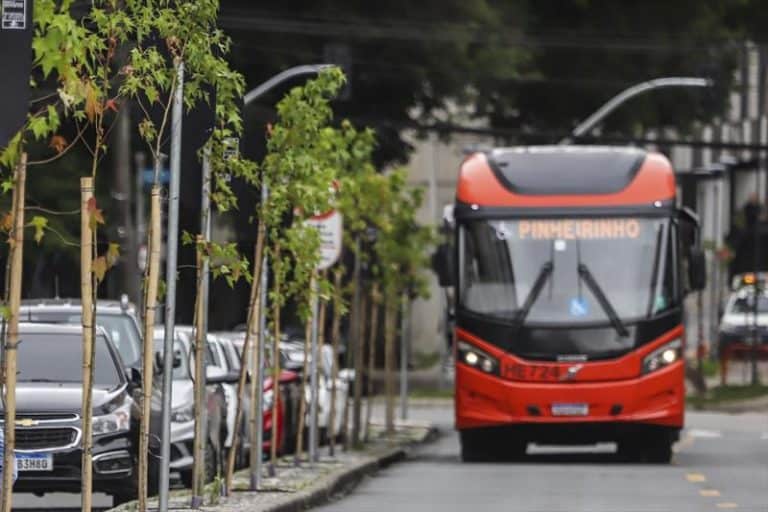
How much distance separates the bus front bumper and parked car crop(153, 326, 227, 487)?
417 centimetres

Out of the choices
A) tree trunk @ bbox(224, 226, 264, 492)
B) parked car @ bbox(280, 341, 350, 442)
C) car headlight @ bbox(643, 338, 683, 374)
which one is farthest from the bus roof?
tree trunk @ bbox(224, 226, 264, 492)

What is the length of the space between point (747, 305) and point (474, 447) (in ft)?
91.0

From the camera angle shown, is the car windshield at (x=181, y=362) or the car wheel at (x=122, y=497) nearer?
the car wheel at (x=122, y=497)

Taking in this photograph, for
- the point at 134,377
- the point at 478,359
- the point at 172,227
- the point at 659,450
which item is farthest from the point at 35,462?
the point at 659,450

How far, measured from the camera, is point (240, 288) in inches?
739

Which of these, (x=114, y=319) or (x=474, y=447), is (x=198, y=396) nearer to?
(x=114, y=319)

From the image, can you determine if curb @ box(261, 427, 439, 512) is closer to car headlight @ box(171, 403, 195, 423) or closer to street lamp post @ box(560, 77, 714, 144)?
car headlight @ box(171, 403, 195, 423)

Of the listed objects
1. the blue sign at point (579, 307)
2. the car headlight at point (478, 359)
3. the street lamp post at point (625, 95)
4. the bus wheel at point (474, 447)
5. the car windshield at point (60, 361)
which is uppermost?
the street lamp post at point (625, 95)

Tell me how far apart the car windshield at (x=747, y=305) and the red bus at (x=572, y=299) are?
91.6 ft

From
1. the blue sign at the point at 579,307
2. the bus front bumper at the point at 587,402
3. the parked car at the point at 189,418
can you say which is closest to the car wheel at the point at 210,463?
the parked car at the point at 189,418

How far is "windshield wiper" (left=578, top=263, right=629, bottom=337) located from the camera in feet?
85.2

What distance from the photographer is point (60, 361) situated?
750 inches

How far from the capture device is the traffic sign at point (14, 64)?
11.0m

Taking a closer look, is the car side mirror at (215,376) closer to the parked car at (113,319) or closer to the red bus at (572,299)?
the parked car at (113,319)
